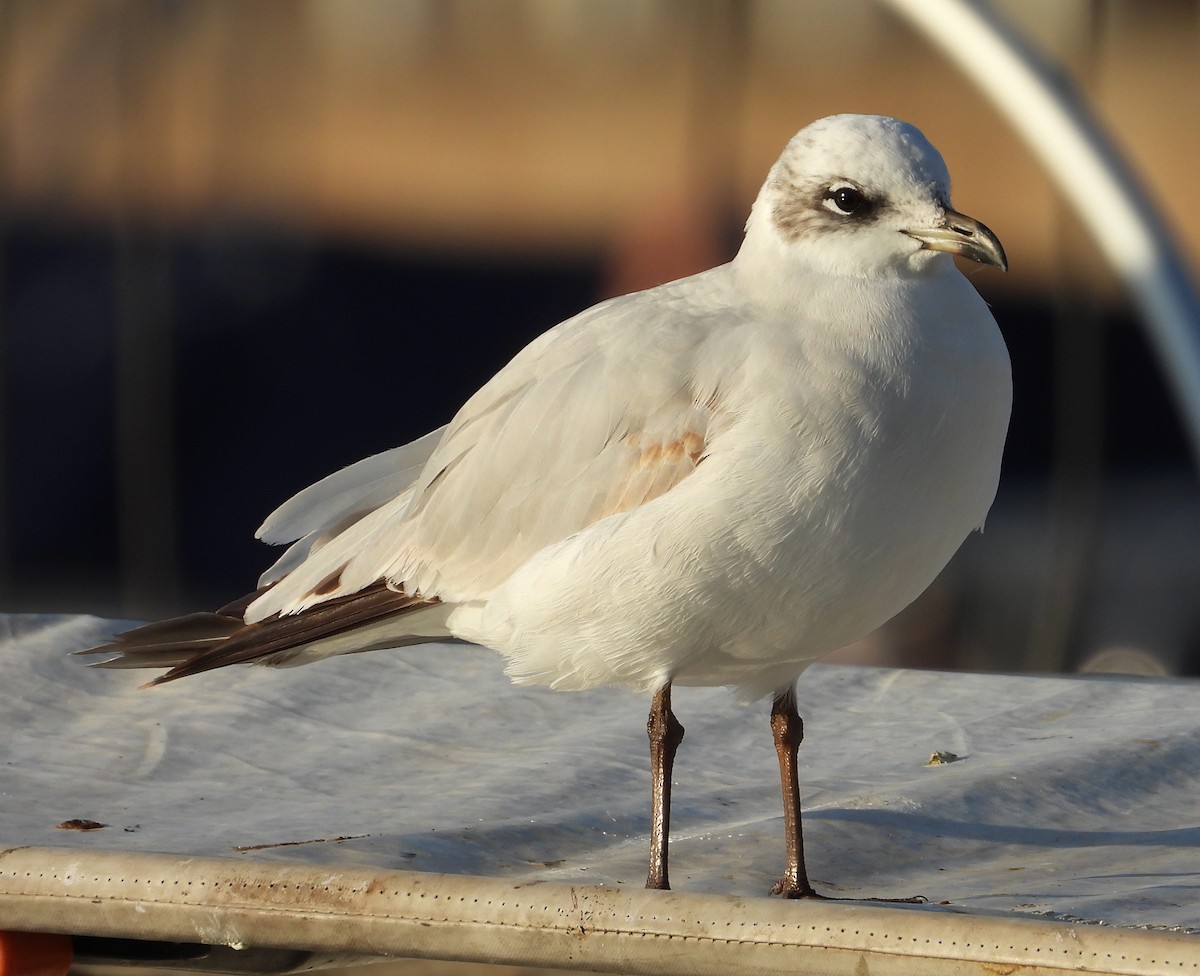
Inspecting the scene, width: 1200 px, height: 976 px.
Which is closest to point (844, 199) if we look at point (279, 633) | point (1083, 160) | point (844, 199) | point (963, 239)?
point (844, 199)

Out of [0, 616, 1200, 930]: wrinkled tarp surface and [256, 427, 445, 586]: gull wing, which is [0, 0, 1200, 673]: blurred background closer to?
[0, 616, 1200, 930]: wrinkled tarp surface

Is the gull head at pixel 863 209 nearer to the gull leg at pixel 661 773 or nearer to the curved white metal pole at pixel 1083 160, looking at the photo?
the gull leg at pixel 661 773

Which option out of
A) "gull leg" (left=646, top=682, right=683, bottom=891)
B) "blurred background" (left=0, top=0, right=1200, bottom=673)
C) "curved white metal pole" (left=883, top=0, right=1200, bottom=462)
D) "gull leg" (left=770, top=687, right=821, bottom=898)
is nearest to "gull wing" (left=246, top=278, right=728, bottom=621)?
"gull leg" (left=646, top=682, right=683, bottom=891)

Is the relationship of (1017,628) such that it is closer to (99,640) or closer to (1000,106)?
(1000,106)

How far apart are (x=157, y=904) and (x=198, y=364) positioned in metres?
Answer: 3.91

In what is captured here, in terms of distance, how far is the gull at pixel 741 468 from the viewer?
7.14ft

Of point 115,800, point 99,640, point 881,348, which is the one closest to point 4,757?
point 115,800

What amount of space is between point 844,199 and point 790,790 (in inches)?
31.4

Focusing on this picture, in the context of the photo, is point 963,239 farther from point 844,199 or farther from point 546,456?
point 546,456

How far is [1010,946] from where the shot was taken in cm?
174

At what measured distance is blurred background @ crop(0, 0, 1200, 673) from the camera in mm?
5215

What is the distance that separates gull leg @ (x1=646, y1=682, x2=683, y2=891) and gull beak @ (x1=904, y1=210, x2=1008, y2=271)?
2.23 feet

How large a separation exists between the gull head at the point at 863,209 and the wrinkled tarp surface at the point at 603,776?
820 millimetres

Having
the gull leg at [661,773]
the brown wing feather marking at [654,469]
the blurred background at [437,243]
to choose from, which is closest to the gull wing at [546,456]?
the brown wing feather marking at [654,469]
